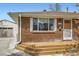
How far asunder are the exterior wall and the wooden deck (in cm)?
6

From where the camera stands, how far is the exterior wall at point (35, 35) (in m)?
5.27

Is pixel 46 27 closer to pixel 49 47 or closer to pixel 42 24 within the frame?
pixel 42 24

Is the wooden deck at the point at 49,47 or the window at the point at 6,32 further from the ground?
the window at the point at 6,32

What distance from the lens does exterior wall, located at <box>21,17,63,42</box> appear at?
207 inches

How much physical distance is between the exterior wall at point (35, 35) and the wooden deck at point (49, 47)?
6cm

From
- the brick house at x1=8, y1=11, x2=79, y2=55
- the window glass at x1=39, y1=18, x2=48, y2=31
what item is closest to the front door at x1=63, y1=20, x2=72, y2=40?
the brick house at x1=8, y1=11, x2=79, y2=55

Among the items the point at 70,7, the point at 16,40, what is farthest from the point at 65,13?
the point at 16,40

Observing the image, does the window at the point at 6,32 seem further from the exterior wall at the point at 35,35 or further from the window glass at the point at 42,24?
the window glass at the point at 42,24

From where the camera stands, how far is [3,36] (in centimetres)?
528

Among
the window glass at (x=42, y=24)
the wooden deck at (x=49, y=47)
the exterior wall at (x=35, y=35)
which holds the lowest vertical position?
the wooden deck at (x=49, y=47)

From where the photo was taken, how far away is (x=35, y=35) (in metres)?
5.27

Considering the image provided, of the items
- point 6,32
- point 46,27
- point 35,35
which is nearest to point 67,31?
point 46,27

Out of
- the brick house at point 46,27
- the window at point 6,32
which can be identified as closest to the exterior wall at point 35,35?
the brick house at point 46,27

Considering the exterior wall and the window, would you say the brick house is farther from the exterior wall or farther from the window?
the window
